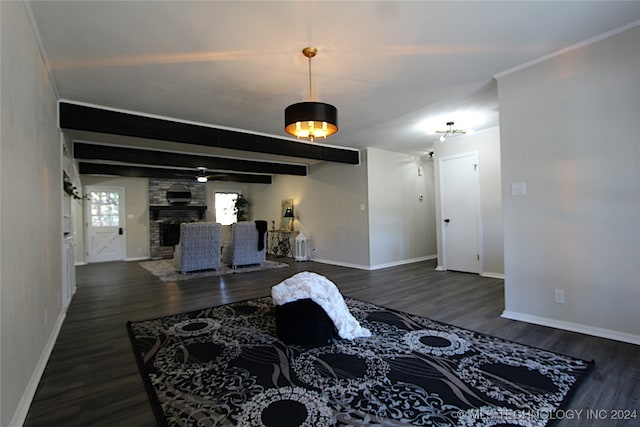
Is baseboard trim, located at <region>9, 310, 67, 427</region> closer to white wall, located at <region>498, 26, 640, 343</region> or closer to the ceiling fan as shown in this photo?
white wall, located at <region>498, 26, 640, 343</region>

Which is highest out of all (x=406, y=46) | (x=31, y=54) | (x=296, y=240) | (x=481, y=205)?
(x=406, y=46)

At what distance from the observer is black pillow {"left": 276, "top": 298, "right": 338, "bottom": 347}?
274 cm

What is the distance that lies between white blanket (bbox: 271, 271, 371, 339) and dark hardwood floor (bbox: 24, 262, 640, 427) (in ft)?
3.63

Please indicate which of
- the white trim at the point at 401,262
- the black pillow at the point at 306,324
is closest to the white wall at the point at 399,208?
the white trim at the point at 401,262

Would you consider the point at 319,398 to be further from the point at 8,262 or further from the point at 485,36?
the point at 485,36

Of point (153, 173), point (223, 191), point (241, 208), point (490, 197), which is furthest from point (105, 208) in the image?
point (490, 197)

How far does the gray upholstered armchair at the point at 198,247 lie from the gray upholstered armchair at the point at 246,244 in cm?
37

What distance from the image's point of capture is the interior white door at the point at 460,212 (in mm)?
5684

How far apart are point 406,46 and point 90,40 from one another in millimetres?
2603

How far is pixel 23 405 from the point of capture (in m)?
1.82

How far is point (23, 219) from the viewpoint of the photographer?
1.99 metres

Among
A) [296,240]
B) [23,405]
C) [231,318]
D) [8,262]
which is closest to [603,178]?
[231,318]

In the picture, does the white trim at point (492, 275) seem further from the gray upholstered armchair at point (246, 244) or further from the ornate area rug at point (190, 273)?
the gray upholstered armchair at point (246, 244)

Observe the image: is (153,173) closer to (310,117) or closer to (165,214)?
(165,214)
